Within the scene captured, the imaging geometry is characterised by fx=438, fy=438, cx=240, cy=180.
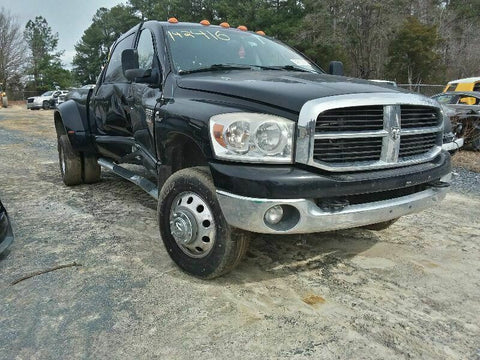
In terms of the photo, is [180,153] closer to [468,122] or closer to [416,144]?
[416,144]

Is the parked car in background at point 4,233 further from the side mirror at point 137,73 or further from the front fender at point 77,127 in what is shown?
the front fender at point 77,127

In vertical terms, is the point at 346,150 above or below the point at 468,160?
above

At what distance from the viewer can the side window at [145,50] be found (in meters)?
3.83

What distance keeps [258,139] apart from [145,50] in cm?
202

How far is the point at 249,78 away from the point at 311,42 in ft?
88.5

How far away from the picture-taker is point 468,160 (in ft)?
27.9

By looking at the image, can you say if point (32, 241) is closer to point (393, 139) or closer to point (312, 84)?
point (312, 84)

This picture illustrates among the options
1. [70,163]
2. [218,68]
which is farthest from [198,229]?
[70,163]

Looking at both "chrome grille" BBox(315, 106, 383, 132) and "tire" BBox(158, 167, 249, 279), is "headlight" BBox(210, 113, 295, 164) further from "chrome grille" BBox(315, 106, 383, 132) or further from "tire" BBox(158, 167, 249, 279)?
"tire" BBox(158, 167, 249, 279)

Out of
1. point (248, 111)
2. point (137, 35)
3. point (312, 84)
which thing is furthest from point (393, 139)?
point (137, 35)

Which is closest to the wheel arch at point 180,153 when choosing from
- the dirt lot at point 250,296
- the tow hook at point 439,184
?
the dirt lot at point 250,296

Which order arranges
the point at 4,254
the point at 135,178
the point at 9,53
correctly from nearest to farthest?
the point at 4,254
the point at 135,178
the point at 9,53

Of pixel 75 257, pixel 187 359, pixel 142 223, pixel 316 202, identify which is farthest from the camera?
pixel 142 223

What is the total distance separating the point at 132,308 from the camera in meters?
2.67
